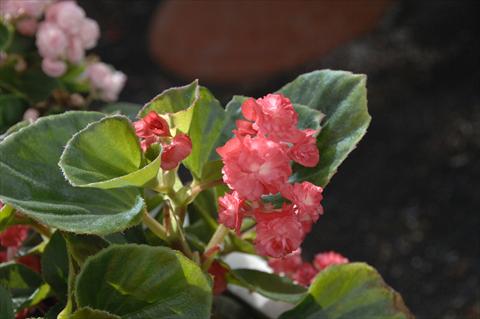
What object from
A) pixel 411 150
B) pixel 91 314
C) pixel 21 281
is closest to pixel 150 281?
pixel 91 314

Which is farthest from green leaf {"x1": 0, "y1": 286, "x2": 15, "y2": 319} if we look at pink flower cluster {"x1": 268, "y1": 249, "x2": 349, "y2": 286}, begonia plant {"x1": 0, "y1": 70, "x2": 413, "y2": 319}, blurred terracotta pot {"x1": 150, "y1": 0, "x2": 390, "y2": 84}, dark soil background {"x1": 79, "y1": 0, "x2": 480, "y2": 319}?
blurred terracotta pot {"x1": 150, "y1": 0, "x2": 390, "y2": 84}

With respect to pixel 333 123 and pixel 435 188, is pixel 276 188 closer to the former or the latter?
pixel 333 123

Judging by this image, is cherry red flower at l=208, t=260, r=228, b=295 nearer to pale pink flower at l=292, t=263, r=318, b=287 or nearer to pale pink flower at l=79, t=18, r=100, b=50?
pale pink flower at l=292, t=263, r=318, b=287

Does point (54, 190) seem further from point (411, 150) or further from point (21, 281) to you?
point (411, 150)

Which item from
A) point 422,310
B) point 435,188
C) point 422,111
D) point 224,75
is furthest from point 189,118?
point 224,75

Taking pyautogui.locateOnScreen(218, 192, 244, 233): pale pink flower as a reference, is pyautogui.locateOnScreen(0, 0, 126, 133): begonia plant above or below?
below

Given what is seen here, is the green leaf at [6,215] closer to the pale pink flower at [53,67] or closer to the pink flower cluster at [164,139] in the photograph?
the pink flower cluster at [164,139]
